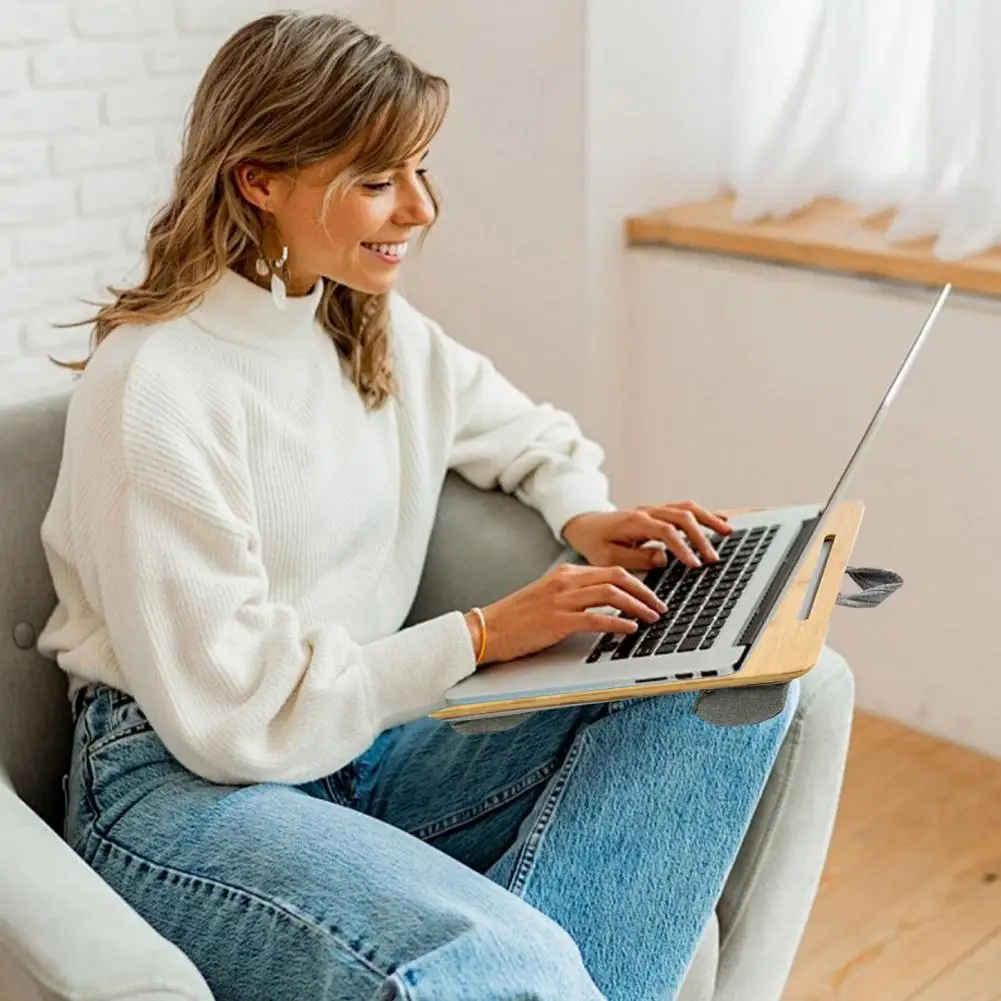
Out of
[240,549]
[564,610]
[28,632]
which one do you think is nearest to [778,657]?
[564,610]

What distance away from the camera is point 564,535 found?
5.22ft

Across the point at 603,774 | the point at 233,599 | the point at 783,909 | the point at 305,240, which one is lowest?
the point at 783,909

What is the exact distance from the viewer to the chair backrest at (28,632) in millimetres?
1395

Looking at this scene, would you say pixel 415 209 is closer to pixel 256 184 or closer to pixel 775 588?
pixel 256 184

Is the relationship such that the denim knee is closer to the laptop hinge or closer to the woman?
the woman

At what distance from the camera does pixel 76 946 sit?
0.99 m

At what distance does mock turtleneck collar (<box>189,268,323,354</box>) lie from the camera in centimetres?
137

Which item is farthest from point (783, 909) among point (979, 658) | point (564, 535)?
point (979, 658)

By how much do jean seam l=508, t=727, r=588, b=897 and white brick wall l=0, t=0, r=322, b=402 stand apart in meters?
1.09

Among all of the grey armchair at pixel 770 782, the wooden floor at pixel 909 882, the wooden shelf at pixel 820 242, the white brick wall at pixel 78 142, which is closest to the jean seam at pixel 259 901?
the grey armchair at pixel 770 782

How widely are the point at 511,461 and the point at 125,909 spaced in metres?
0.73

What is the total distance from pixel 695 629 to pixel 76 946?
521mm

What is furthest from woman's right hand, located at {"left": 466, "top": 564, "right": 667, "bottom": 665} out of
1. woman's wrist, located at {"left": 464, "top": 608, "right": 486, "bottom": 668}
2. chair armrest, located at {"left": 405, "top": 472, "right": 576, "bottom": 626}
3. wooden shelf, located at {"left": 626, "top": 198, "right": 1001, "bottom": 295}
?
wooden shelf, located at {"left": 626, "top": 198, "right": 1001, "bottom": 295}

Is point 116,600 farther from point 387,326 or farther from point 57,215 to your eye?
point 57,215
